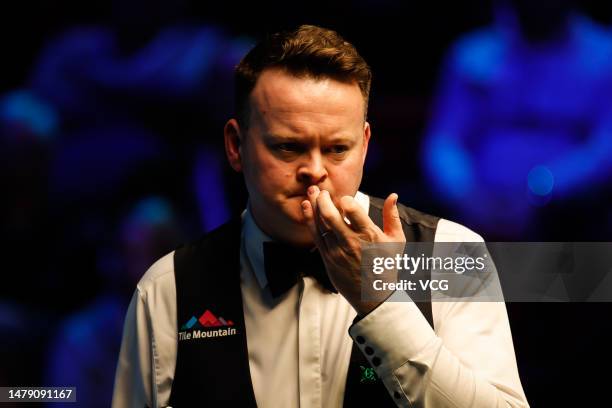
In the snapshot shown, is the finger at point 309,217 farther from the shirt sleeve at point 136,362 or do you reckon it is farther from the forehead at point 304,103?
the shirt sleeve at point 136,362

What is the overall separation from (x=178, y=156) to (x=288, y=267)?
4.59ft

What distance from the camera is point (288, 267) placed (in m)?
2.39

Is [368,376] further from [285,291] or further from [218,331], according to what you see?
[218,331]

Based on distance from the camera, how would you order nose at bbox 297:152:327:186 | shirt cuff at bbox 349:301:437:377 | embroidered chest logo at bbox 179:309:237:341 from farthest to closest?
embroidered chest logo at bbox 179:309:237:341 → nose at bbox 297:152:327:186 → shirt cuff at bbox 349:301:437:377

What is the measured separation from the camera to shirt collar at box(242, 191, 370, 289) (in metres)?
2.46

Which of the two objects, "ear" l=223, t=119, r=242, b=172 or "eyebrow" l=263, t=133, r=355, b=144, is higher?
"ear" l=223, t=119, r=242, b=172

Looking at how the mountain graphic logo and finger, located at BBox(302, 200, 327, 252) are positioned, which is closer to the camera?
finger, located at BBox(302, 200, 327, 252)

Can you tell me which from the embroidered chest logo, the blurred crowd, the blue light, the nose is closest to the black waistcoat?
the embroidered chest logo

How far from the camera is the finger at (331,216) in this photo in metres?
1.96

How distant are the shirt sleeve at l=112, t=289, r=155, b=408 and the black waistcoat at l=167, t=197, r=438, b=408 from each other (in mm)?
103

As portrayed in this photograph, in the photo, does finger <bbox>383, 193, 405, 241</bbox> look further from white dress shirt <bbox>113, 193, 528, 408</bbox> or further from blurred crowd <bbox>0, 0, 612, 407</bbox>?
blurred crowd <bbox>0, 0, 612, 407</bbox>

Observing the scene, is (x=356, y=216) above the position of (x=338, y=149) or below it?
below

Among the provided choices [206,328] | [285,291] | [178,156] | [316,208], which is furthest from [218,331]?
[178,156]

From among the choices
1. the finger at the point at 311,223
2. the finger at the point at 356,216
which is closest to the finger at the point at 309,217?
the finger at the point at 311,223
